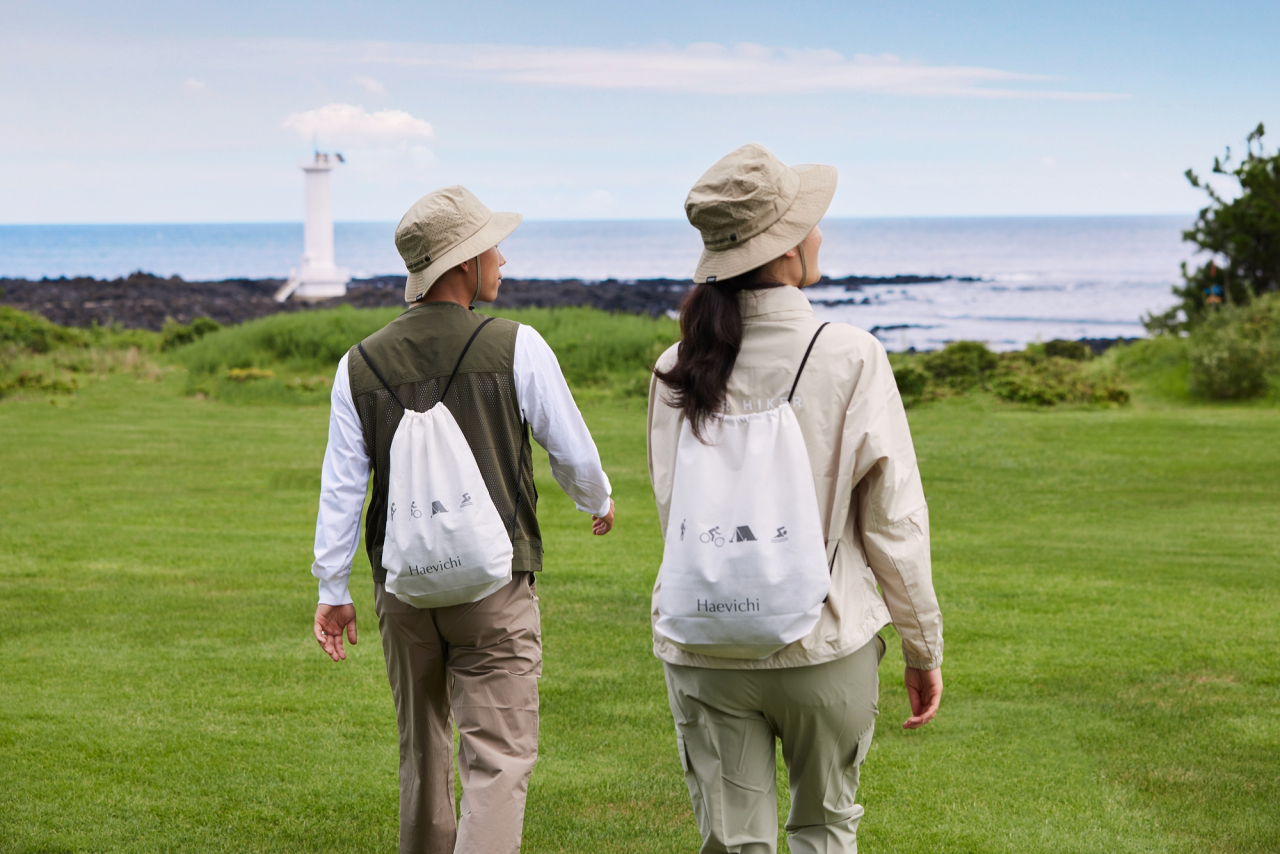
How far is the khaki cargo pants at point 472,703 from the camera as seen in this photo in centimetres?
304

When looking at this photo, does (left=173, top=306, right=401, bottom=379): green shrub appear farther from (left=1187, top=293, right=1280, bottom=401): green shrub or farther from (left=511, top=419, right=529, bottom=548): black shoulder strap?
(left=511, top=419, right=529, bottom=548): black shoulder strap

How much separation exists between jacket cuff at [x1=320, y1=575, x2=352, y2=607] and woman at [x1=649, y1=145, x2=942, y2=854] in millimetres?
1085

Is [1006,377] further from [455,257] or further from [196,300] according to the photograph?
[196,300]

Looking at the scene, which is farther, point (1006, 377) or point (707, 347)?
point (1006, 377)

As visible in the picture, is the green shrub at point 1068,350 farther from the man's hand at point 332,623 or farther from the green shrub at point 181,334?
the man's hand at point 332,623

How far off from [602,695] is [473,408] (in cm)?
285

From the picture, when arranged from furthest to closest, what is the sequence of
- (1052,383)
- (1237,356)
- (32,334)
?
(32,334) → (1052,383) → (1237,356)

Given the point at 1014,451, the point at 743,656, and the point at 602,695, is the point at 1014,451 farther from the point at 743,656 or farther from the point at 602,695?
the point at 743,656

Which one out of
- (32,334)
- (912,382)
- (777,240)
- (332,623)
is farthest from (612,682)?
(32,334)

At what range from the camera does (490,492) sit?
3.08 m

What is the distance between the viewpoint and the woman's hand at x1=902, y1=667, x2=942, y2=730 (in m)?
2.53

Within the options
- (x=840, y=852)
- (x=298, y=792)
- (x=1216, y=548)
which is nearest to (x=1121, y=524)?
(x=1216, y=548)

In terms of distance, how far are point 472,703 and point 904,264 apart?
105 metres

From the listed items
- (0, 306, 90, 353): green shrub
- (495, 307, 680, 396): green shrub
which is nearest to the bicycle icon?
(495, 307, 680, 396): green shrub
